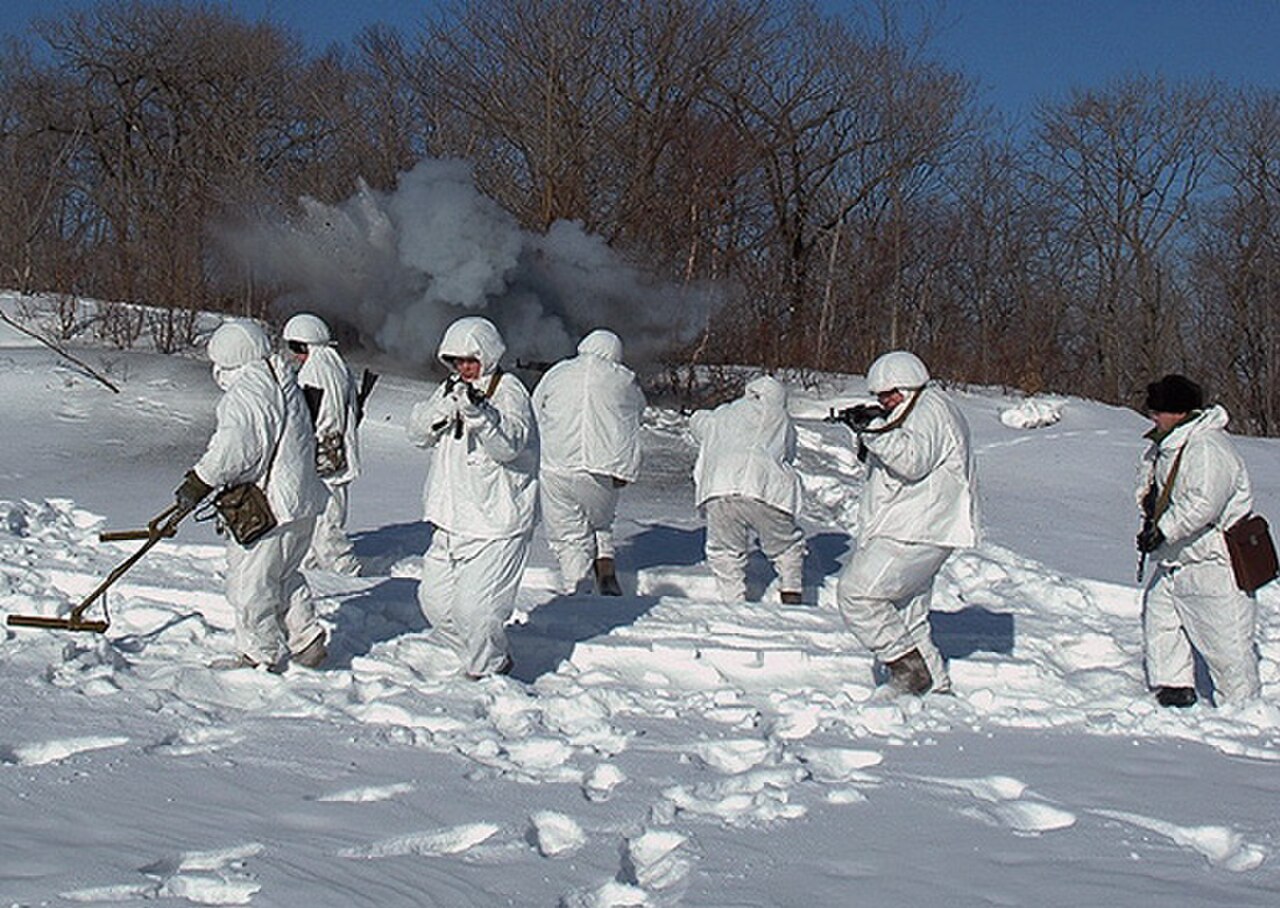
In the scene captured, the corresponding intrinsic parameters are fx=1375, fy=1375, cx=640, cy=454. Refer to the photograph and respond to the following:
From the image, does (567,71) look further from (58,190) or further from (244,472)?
(244,472)

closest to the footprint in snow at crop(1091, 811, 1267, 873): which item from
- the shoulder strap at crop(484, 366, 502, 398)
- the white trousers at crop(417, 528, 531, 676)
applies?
Result: the white trousers at crop(417, 528, 531, 676)

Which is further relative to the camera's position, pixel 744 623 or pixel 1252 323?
pixel 1252 323

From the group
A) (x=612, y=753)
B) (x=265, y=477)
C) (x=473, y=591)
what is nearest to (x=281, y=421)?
(x=265, y=477)

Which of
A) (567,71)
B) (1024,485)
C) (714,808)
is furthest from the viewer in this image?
(567,71)

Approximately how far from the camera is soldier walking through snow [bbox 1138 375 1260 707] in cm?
613

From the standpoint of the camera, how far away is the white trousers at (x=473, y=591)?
6109mm

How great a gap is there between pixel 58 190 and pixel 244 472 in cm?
2563

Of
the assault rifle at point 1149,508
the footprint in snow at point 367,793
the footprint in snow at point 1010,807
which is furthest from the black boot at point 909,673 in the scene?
the footprint in snow at point 367,793

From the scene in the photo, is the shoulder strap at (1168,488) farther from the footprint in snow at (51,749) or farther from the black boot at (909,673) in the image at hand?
the footprint in snow at (51,749)

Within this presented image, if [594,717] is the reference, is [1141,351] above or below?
above

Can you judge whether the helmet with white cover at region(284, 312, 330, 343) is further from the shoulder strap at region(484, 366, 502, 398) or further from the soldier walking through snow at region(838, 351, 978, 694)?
the soldier walking through snow at region(838, 351, 978, 694)

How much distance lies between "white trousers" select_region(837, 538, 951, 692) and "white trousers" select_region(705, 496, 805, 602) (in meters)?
2.28

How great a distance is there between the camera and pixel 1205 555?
20.4 ft

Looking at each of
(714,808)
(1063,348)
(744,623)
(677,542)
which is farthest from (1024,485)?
(1063,348)
